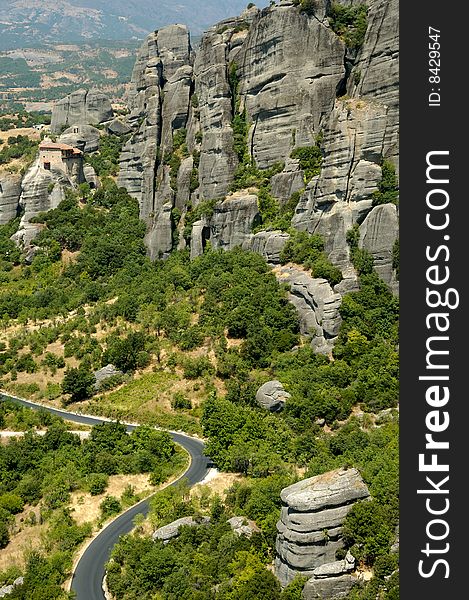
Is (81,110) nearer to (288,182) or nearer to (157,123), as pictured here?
(157,123)

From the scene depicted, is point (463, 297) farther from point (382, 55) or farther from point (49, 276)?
point (49, 276)

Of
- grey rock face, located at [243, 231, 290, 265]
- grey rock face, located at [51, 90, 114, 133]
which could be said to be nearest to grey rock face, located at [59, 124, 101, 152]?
grey rock face, located at [51, 90, 114, 133]

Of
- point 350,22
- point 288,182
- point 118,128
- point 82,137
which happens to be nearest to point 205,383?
point 288,182

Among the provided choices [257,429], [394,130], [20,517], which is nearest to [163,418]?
[257,429]

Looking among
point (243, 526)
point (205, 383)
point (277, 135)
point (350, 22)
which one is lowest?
point (243, 526)

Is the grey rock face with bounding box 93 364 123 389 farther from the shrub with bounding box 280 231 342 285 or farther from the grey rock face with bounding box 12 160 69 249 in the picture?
the grey rock face with bounding box 12 160 69 249

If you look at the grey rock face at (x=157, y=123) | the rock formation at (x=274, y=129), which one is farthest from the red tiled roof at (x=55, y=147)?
the rock formation at (x=274, y=129)
